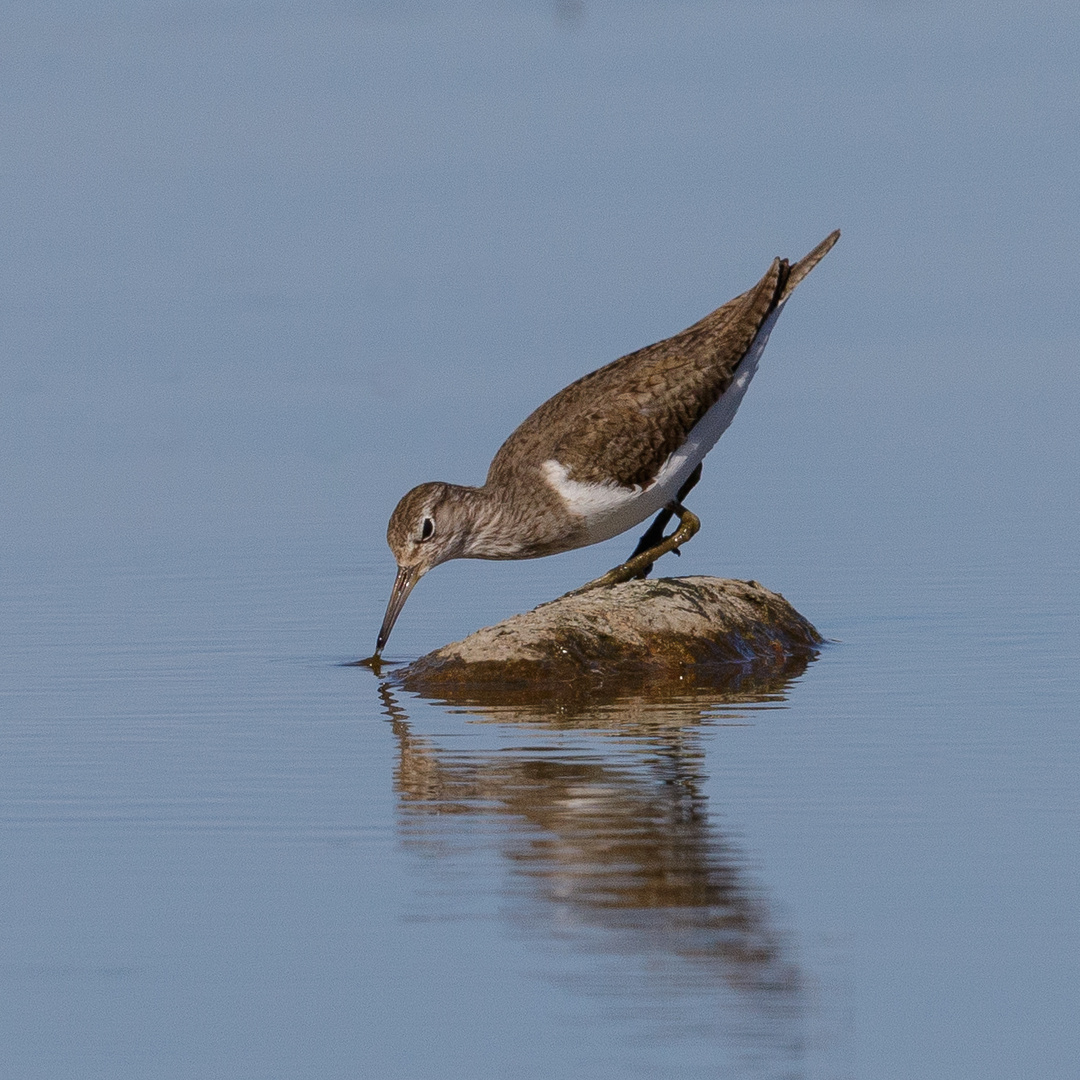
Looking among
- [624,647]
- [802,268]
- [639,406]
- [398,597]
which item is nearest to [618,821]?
[624,647]

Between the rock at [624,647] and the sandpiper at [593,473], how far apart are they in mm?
575

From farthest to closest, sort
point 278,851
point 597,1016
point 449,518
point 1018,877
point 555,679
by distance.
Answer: point 449,518, point 555,679, point 278,851, point 1018,877, point 597,1016

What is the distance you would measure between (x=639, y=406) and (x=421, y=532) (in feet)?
6.02

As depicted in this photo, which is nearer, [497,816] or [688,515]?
[497,816]

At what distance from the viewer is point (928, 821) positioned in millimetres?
11219

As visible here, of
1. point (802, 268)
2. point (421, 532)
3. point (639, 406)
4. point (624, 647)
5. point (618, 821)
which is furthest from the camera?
point (802, 268)

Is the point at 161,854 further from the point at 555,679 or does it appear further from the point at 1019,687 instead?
the point at 1019,687

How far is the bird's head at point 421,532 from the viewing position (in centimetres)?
1659

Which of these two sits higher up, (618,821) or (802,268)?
(802,268)

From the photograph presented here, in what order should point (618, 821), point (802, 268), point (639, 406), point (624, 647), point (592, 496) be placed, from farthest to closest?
point (802, 268) → point (639, 406) → point (592, 496) → point (624, 647) → point (618, 821)

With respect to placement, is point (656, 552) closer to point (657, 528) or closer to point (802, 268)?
point (657, 528)

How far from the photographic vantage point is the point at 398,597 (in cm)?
1669

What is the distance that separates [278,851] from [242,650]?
5.95 metres

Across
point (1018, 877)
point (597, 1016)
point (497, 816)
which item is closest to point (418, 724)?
point (497, 816)
